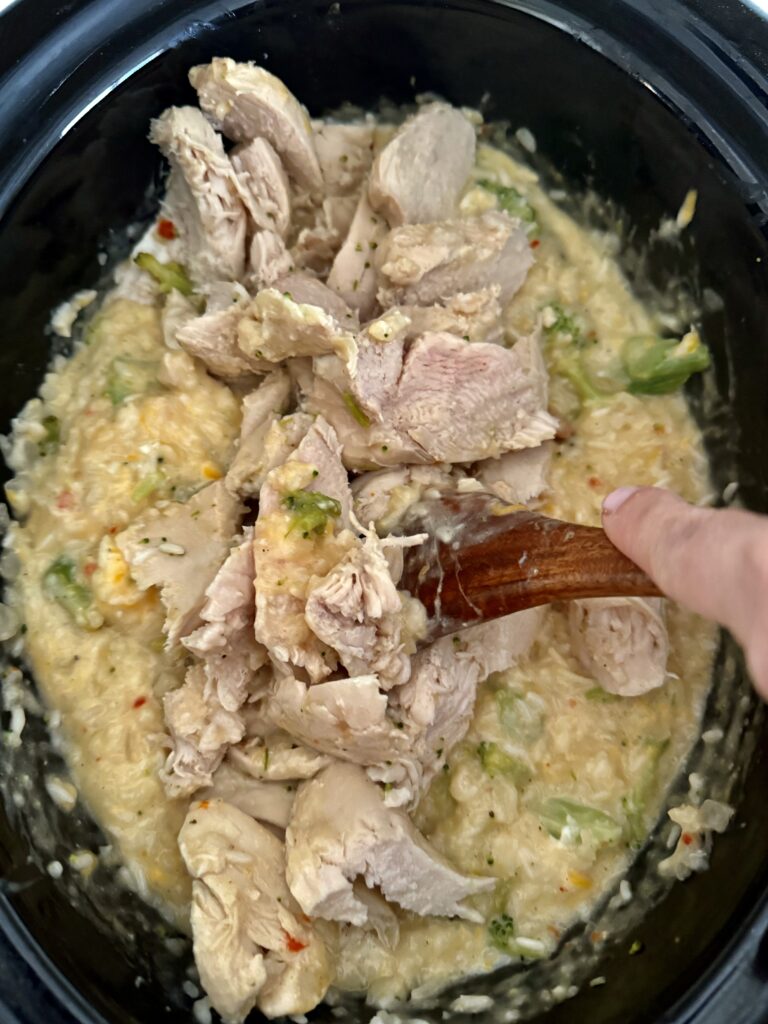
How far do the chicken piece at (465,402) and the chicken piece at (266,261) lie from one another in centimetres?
43

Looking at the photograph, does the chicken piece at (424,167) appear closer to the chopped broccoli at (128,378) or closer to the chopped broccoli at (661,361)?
the chopped broccoli at (661,361)

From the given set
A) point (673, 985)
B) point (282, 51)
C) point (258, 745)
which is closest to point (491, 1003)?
point (673, 985)

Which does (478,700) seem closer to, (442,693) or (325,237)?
(442,693)

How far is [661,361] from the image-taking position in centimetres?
210

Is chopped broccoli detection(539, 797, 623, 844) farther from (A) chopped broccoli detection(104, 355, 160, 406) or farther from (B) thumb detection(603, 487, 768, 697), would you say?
(A) chopped broccoli detection(104, 355, 160, 406)

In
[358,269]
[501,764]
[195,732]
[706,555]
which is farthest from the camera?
[358,269]

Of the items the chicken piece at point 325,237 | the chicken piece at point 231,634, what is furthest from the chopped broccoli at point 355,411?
the chicken piece at point 325,237

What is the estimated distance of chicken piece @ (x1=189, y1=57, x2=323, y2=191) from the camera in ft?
6.50

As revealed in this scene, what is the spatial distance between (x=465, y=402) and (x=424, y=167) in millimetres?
639

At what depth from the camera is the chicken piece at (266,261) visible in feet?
6.75

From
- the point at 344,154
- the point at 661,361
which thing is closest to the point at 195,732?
the point at 661,361

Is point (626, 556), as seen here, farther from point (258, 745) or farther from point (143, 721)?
point (143, 721)

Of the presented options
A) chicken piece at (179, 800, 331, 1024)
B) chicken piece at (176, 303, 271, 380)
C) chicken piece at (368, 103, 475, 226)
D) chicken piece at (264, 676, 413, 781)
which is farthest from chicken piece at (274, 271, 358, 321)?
chicken piece at (179, 800, 331, 1024)

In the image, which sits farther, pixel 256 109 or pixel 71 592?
pixel 256 109
